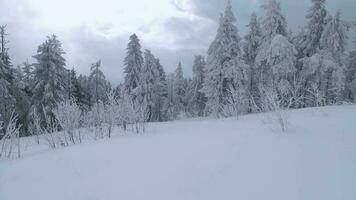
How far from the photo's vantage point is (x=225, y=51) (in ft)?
97.7

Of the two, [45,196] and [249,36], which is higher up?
[249,36]

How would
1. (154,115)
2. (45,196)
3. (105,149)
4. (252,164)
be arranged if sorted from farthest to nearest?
1. (154,115)
2. (105,149)
3. (252,164)
4. (45,196)

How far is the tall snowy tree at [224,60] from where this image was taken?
96.7ft

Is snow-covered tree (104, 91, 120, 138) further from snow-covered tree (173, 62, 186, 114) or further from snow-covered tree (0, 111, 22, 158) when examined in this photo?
snow-covered tree (173, 62, 186, 114)

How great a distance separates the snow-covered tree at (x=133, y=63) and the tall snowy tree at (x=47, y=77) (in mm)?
8975

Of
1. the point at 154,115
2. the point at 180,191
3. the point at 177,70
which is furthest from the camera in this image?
the point at 177,70

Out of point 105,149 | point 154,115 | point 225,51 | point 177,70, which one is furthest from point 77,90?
point 105,149

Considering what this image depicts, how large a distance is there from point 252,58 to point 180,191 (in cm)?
3016

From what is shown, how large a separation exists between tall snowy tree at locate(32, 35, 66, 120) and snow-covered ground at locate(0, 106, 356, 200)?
21.2 m

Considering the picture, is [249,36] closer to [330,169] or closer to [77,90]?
[77,90]

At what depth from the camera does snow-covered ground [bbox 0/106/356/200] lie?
22.4 feet

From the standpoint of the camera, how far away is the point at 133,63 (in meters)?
39.5

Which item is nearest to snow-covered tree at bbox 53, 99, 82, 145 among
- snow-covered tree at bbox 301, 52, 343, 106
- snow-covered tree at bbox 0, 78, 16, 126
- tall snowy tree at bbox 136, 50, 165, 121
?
snow-covered tree at bbox 0, 78, 16, 126

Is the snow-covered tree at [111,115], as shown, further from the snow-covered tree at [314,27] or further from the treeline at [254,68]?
the snow-covered tree at [314,27]
